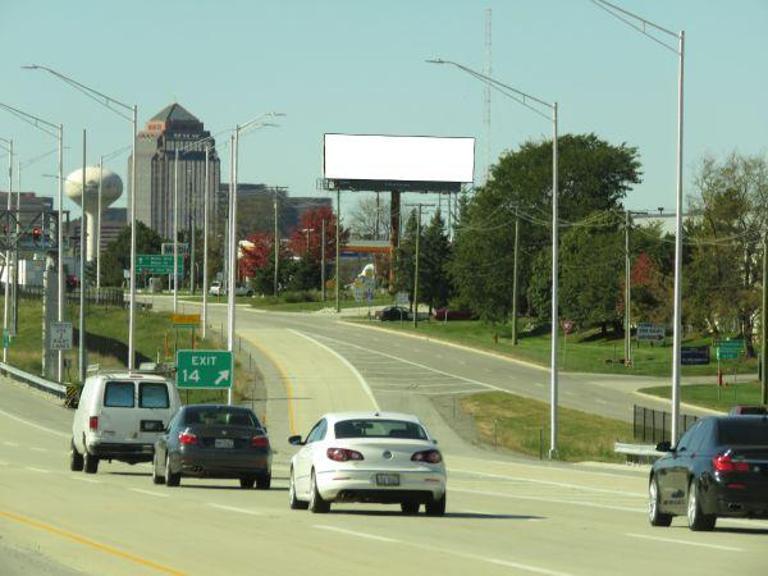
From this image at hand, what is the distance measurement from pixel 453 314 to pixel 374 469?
118334 mm

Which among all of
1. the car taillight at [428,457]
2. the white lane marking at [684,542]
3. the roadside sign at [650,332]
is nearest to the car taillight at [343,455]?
the car taillight at [428,457]

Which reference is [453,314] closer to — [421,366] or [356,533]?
[421,366]

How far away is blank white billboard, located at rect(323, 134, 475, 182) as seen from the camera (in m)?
157

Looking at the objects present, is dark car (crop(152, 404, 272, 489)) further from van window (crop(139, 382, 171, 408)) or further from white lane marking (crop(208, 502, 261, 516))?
van window (crop(139, 382, 171, 408))

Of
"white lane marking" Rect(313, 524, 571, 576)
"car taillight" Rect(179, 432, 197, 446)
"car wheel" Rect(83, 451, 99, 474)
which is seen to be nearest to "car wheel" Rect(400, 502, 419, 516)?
"white lane marking" Rect(313, 524, 571, 576)

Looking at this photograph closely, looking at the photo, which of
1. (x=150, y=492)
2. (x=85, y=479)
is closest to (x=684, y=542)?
(x=150, y=492)

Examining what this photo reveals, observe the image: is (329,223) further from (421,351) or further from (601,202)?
(421,351)

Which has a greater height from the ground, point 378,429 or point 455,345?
point 378,429

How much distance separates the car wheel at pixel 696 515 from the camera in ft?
71.3

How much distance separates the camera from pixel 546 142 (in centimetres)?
13662

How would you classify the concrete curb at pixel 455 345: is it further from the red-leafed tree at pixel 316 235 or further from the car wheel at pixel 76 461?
the red-leafed tree at pixel 316 235

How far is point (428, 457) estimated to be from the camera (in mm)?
24203

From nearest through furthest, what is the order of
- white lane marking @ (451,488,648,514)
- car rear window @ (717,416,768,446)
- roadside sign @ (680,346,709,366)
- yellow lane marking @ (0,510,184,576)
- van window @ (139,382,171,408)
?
yellow lane marking @ (0,510,184,576), car rear window @ (717,416,768,446), white lane marking @ (451,488,648,514), van window @ (139,382,171,408), roadside sign @ (680,346,709,366)

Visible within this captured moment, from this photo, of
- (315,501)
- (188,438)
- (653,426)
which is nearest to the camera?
(315,501)
